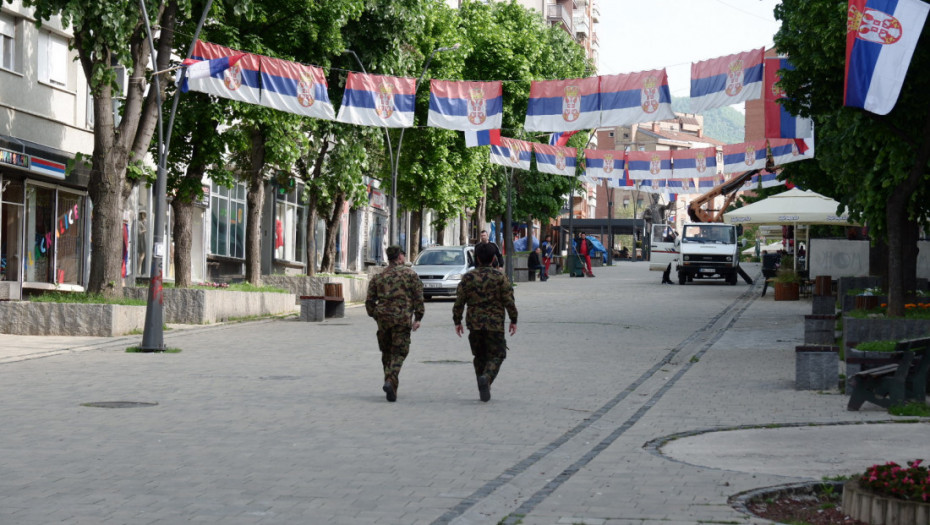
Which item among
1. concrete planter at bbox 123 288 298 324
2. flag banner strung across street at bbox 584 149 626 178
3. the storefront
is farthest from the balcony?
concrete planter at bbox 123 288 298 324

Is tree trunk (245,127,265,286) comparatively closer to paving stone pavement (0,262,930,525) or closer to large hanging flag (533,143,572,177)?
paving stone pavement (0,262,930,525)

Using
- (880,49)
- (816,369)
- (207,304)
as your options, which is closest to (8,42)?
(207,304)

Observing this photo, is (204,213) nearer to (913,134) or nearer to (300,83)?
(300,83)

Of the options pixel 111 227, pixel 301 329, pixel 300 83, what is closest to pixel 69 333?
pixel 111 227

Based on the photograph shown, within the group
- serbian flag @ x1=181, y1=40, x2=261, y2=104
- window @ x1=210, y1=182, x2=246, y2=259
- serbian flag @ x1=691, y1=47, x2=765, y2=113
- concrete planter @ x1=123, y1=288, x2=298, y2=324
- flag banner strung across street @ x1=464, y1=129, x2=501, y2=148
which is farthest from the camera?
window @ x1=210, y1=182, x2=246, y2=259

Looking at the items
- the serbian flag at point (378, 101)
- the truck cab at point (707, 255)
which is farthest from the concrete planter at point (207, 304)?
the truck cab at point (707, 255)

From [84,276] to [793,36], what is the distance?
1933 cm

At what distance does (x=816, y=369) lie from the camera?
1405cm

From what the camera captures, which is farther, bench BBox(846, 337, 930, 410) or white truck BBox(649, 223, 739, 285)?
white truck BBox(649, 223, 739, 285)

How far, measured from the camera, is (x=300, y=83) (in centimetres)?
2452

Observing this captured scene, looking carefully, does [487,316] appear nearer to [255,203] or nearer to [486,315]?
[486,315]

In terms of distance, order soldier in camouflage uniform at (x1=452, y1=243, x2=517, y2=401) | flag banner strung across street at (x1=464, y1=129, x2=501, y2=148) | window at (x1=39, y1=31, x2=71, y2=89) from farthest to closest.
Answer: flag banner strung across street at (x1=464, y1=129, x2=501, y2=148) → window at (x1=39, y1=31, x2=71, y2=89) → soldier in camouflage uniform at (x1=452, y1=243, x2=517, y2=401)

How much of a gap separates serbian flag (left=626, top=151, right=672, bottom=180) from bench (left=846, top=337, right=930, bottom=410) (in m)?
30.5

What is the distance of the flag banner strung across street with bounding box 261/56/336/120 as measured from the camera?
79.0 ft
